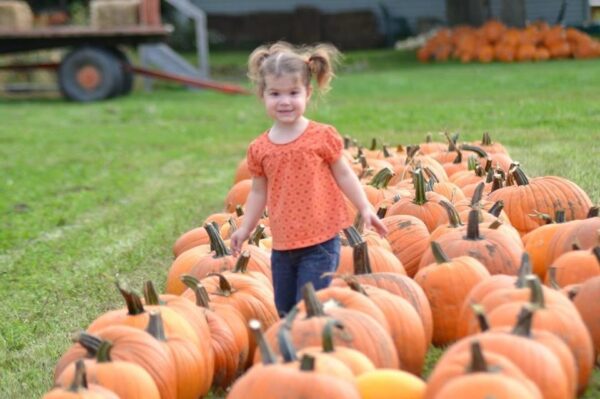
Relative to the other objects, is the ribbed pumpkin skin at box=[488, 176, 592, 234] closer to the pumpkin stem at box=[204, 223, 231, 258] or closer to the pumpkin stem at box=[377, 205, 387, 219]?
the pumpkin stem at box=[377, 205, 387, 219]

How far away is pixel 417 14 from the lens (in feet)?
109

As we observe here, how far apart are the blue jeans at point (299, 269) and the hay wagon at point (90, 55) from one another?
49.1 ft

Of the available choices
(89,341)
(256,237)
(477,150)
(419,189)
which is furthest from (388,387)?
(477,150)

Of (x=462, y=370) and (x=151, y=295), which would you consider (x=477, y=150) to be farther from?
(x=462, y=370)

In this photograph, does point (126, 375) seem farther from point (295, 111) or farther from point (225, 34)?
point (225, 34)

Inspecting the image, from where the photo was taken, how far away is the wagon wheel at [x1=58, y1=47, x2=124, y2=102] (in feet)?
65.5

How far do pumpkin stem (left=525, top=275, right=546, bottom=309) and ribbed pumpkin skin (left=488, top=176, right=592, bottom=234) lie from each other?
2359 millimetres

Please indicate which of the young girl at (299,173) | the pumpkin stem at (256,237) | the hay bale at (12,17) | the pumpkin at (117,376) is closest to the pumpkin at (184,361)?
the pumpkin at (117,376)

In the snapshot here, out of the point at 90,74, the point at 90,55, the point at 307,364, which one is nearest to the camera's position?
the point at 307,364

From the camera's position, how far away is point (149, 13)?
68.1ft

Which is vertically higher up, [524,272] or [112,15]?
[112,15]

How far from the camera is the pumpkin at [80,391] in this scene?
12.2ft

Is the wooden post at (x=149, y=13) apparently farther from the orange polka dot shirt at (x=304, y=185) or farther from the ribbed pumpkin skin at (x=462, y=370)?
the ribbed pumpkin skin at (x=462, y=370)

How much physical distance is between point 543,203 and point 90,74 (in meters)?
14.6
